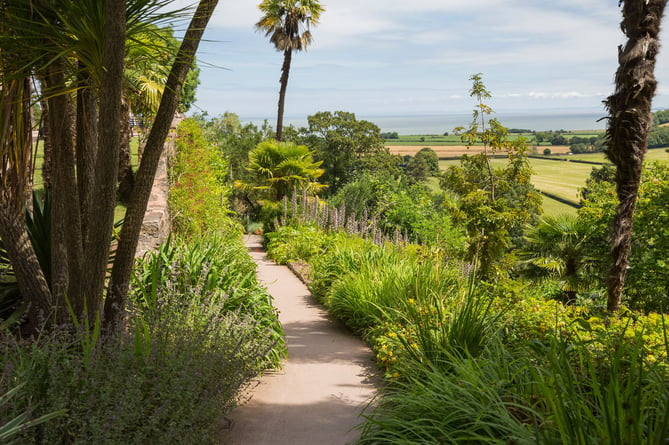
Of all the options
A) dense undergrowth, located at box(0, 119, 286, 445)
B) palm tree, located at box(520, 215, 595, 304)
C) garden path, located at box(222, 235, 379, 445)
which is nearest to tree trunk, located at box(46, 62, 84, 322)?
dense undergrowth, located at box(0, 119, 286, 445)

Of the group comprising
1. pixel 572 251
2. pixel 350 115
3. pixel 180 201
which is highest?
pixel 350 115

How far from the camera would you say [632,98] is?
684 centimetres

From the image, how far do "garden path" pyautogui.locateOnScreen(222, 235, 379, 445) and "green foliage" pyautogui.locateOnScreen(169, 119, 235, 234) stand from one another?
3477mm

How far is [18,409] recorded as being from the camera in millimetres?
2656

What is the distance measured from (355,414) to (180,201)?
645 centimetres

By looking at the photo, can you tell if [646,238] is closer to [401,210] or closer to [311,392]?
[401,210]

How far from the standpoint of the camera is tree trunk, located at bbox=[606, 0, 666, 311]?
677 cm

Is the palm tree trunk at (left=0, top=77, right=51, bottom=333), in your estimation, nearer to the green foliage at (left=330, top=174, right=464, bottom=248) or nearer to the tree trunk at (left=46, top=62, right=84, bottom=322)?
the tree trunk at (left=46, top=62, right=84, bottom=322)

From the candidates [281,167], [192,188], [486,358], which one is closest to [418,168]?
[281,167]

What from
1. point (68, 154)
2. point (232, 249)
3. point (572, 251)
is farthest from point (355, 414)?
point (572, 251)

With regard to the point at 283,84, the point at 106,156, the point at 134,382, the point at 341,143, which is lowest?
the point at 134,382

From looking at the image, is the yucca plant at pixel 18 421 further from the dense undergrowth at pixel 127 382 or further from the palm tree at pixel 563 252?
the palm tree at pixel 563 252

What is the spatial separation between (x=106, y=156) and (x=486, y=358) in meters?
3.09

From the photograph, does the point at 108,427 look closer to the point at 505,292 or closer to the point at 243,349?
the point at 243,349
